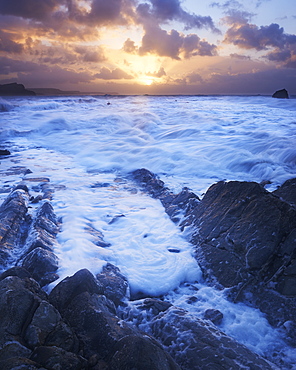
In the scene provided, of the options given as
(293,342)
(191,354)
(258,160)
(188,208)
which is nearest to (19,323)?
(191,354)

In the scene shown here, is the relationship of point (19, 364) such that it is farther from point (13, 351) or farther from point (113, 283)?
point (113, 283)

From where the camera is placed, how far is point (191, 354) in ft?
8.20

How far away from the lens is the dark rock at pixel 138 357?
6.27 ft

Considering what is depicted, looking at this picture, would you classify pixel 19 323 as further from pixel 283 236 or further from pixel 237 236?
pixel 283 236

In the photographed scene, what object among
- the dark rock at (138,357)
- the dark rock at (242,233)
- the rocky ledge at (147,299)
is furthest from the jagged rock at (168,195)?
the dark rock at (138,357)

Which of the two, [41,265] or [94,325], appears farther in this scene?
[41,265]

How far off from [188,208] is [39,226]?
3.13 metres

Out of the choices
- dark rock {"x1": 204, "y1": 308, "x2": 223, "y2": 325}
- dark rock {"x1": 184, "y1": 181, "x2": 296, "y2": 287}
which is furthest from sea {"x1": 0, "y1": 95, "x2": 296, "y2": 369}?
dark rock {"x1": 184, "y1": 181, "x2": 296, "y2": 287}

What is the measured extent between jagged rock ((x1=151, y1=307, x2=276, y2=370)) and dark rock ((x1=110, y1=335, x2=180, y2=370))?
1.51 ft

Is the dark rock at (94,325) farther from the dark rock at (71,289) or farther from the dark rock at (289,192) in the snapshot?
the dark rock at (289,192)

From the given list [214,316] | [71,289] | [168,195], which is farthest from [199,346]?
[168,195]

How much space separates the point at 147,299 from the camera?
3.41 meters

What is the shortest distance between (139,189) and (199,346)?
17.6 feet

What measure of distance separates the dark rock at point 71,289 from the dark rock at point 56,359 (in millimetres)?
697
